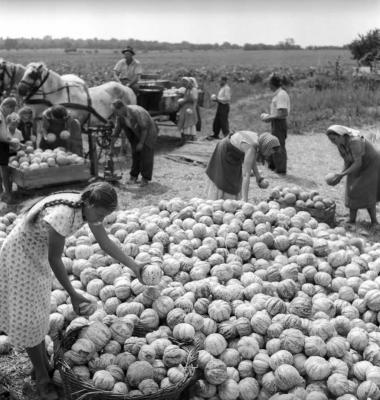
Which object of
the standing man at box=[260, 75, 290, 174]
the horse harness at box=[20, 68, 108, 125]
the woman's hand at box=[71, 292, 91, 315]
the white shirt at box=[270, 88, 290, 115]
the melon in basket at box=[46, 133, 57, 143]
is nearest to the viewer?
the woman's hand at box=[71, 292, 91, 315]

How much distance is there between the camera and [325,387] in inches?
140

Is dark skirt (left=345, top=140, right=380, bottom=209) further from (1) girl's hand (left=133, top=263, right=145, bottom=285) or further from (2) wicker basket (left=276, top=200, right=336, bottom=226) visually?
(1) girl's hand (left=133, top=263, right=145, bottom=285)

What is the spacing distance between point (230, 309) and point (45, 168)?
501 cm

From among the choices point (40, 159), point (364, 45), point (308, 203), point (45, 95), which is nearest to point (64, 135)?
point (40, 159)

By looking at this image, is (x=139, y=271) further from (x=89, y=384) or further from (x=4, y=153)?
(x=4, y=153)

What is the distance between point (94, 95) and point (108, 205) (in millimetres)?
8294

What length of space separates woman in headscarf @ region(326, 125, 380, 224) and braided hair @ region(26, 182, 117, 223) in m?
4.29

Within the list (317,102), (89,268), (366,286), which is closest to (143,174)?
(89,268)

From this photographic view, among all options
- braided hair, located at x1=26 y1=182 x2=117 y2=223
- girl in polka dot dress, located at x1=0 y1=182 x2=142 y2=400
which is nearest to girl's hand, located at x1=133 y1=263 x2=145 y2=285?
girl in polka dot dress, located at x1=0 y1=182 x2=142 y2=400

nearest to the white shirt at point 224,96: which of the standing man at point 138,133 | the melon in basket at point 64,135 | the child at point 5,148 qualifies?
the standing man at point 138,133

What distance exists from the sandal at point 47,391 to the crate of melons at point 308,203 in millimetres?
4244

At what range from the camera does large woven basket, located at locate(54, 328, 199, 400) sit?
319 cm

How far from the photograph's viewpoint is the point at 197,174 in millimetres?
10422

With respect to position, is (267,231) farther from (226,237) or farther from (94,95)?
(94,95)
